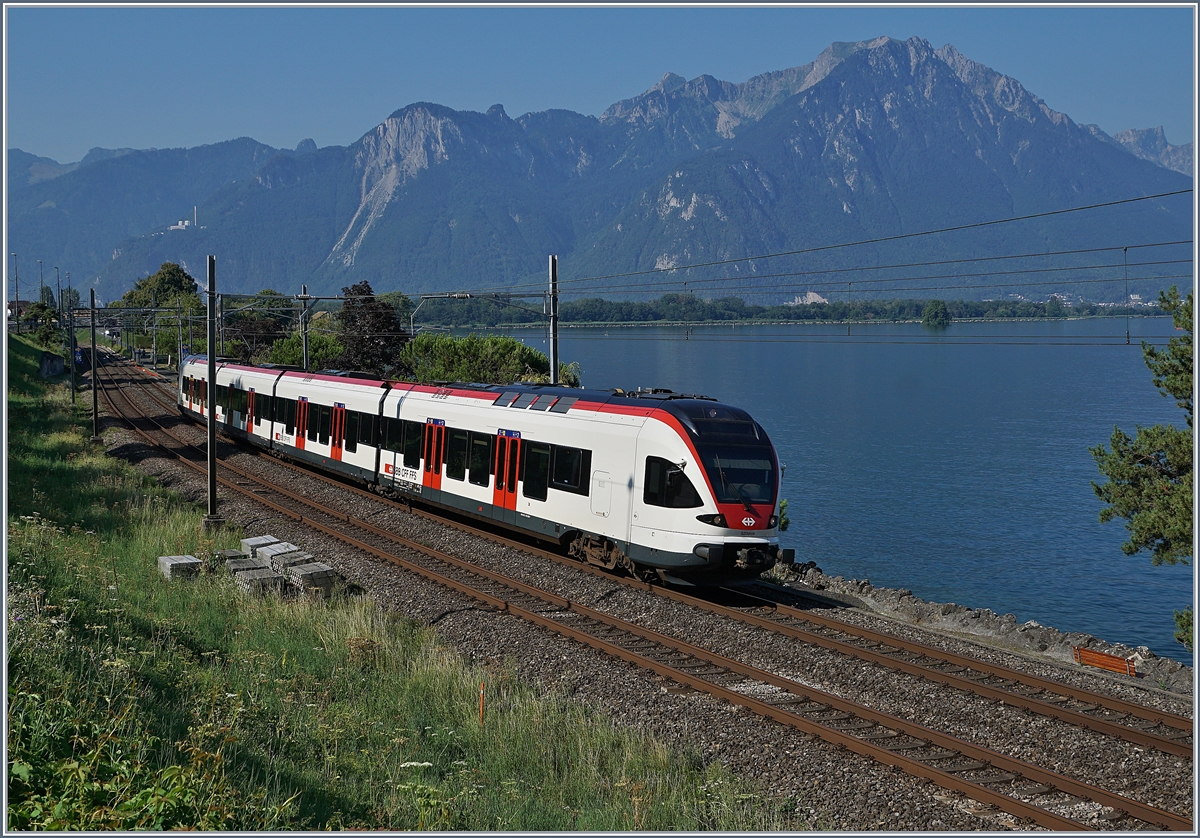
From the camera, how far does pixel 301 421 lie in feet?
107

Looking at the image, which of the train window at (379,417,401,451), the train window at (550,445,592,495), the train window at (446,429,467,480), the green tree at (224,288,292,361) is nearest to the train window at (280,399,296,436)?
the train window at (379,417,401,451)

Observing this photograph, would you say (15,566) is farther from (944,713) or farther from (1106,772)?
(1106,772)

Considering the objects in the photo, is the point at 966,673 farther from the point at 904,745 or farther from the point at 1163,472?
the point at 1163,472

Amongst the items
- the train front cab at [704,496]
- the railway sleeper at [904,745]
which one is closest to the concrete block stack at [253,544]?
the train front cab at [704,496]

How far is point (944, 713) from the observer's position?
11.9 metres

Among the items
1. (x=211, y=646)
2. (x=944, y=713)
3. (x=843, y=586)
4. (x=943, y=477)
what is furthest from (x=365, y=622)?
(x=943, y=477)

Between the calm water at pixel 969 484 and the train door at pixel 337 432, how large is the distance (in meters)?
18.7

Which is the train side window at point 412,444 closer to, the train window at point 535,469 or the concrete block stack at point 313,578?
the train window at point 535,469

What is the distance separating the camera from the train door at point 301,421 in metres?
32.3

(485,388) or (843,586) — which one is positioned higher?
(485,388)

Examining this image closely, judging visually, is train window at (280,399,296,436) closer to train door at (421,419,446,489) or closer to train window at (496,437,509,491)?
train door at (421,419,446,489)

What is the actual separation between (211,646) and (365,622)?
216 cm

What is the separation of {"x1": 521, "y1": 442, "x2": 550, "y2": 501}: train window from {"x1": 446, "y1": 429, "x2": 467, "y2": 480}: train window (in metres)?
2.64

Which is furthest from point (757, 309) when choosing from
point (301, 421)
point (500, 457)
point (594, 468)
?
point (594, 468)
